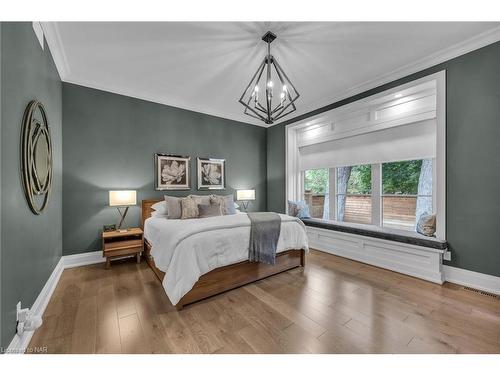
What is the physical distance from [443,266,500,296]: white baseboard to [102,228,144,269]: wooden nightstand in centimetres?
425

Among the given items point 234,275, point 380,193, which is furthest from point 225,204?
point 380,193

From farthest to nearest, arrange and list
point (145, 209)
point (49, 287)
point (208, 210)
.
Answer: point (145, 209)
point (208, 210)
point (49, 287)

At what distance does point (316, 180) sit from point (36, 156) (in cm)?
432

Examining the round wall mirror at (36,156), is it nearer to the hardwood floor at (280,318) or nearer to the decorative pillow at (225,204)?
the hardwood floor at (280,318)

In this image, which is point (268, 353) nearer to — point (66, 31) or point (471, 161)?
point (471, 161)

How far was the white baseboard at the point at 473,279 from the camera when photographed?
226 cm

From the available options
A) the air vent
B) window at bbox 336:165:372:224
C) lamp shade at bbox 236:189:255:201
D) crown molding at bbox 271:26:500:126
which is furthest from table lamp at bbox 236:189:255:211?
the air vent

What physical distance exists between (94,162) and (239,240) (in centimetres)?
271

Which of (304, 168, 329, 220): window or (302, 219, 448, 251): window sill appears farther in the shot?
(304, 168, 329, 220): window

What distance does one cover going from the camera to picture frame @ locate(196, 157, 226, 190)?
4.27m

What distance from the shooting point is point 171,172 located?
3926 mm

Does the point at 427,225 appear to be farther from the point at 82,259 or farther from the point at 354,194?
the point at 82,259

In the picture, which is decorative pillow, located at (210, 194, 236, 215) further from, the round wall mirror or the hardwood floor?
the round wall mirror
